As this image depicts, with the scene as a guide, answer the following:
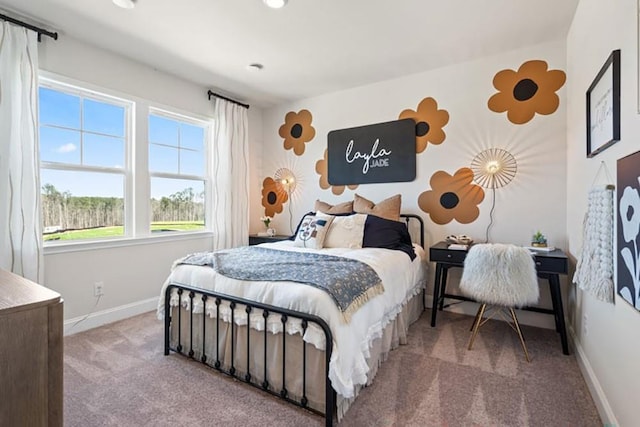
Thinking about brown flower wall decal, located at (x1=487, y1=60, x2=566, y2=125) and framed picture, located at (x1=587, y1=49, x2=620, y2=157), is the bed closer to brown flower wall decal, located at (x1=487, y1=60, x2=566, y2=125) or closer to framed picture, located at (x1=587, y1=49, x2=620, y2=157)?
framed picture, located at (x1=587, y1=49, x2=620, y2=157)

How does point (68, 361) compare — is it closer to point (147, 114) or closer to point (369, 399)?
point (369, 399)

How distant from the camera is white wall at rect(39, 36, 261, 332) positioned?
2725 millimetres

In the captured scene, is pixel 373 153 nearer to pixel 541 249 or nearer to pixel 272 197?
pixel 272 197

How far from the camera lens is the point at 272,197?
4.65 meters

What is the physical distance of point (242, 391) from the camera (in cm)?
190

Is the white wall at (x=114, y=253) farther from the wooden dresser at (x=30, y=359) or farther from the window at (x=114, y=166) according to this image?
the wooden dresser at (x=30, y=359)

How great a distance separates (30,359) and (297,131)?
388cm

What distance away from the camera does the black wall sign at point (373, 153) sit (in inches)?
139

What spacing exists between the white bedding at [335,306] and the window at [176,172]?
57.5 inches

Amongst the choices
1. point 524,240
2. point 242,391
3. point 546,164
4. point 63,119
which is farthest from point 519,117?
point 63,119

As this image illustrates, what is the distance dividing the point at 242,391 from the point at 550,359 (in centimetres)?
216

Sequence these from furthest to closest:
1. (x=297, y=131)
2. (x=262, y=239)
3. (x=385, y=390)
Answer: (x=297, y=131), (x=262, y=239), (x=385, y=390)

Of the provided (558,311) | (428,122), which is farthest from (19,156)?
(558,311)

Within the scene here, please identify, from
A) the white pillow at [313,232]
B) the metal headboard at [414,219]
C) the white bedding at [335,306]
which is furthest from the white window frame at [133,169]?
the metal headboard at [414,219]
